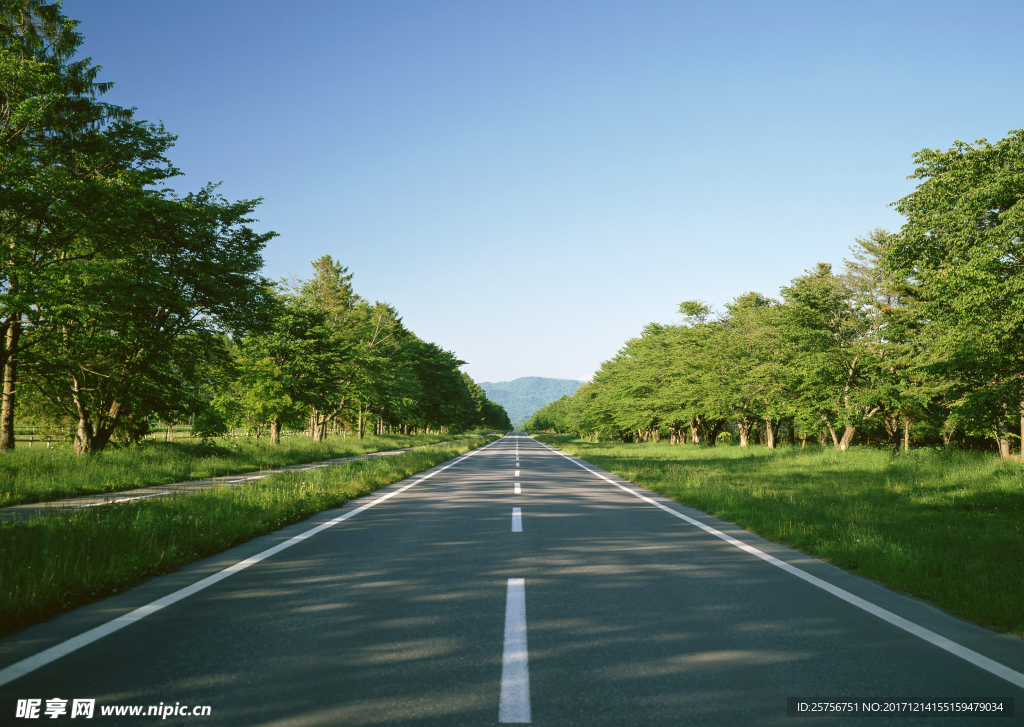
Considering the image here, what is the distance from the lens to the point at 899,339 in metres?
26.7

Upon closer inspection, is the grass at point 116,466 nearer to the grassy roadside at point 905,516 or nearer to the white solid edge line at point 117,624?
the white solid edge line at point 117,624

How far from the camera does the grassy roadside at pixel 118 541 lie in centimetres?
466

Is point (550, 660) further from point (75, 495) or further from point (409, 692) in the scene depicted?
point (75, 495)

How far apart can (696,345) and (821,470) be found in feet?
84.9

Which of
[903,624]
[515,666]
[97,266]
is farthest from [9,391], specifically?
[903,624]

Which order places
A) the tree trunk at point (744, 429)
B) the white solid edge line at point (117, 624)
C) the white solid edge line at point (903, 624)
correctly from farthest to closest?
1. the tree trunk at point (744, 429)
2. the white solid edge line at point (903, 624)
3. the white solid edge line at point (117, 624)

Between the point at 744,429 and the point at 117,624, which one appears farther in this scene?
the point at 744,429

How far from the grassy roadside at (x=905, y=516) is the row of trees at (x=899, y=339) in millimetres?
2475

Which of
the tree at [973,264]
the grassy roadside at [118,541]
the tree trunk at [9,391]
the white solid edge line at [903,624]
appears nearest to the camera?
the white solid edge line at [903,624]

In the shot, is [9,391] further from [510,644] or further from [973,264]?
[973,264]

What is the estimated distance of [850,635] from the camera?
4199mm

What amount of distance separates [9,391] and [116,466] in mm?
5778

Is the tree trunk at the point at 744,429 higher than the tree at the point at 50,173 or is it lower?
lower

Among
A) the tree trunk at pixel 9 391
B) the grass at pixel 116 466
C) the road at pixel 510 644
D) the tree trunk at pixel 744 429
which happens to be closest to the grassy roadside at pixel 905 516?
the road at pixel 510 644
